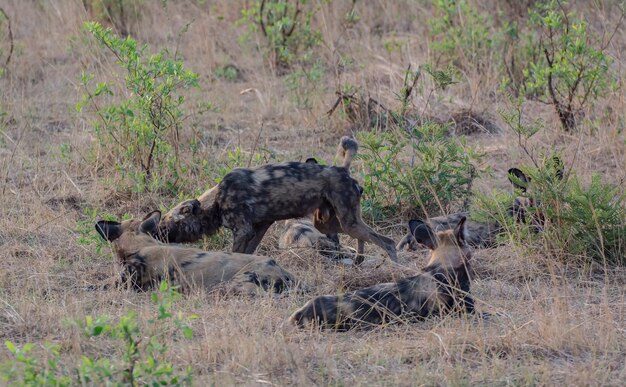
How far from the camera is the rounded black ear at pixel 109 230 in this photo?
7059 mm

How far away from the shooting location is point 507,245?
24.2 feet

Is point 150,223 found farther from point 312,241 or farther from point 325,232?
point 325,232

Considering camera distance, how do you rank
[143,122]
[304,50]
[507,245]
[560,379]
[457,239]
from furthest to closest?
[304,50] < [143,122] < [507,245] < [457,239] < [560,379]

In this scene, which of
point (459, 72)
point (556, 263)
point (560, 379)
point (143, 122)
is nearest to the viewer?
point (560, 379)

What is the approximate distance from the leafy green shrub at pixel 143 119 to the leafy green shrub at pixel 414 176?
152cm

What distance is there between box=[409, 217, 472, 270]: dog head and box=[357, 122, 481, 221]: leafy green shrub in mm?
1699

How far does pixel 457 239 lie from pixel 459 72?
220 inches

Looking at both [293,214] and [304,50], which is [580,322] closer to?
[293,214]

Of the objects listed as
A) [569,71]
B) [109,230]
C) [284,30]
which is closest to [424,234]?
[109,230]

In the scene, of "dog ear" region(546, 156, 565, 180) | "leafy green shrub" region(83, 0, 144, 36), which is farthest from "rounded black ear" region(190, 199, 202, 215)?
"leafy green shrub" region(83, 0, 144, 36)

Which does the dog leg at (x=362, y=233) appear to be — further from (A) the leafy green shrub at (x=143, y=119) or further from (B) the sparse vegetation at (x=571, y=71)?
(B) the sparse vegetation at (x=571, y=71)

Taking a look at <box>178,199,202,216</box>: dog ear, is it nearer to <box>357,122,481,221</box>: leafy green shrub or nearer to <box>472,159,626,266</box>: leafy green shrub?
<box>357,122,481,221</box>: leafy green shrub

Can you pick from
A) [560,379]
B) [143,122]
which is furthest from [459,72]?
[560,379]

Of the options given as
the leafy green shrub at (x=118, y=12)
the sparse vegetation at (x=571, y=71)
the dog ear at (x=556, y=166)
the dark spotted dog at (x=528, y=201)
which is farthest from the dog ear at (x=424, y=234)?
the leafy green shrub at (x=118, y=12)
